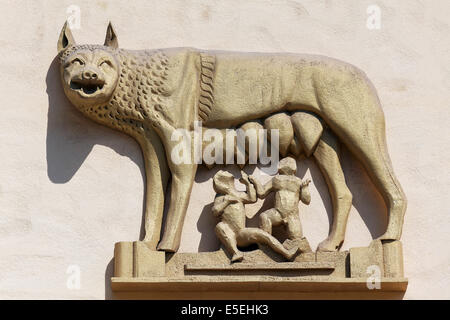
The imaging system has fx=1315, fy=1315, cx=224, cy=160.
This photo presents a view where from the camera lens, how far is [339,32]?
7.16 meters

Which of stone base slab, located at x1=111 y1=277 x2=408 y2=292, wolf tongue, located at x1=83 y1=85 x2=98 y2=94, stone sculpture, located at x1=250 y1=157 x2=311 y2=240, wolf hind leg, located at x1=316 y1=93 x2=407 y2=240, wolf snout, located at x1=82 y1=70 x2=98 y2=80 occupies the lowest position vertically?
stone base slab, located at x1=111 y1=277 x2=408 y2=292

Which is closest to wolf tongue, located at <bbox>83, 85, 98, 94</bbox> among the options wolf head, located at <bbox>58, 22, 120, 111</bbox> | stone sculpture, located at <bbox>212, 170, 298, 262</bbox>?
wolf head, located at <bbox>58, 22, 120, 111</bbox>

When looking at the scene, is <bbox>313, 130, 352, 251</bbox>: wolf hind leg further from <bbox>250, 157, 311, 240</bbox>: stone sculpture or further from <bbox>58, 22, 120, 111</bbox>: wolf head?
<bbox>58, 22, 120, 111</bbox>: wolf head

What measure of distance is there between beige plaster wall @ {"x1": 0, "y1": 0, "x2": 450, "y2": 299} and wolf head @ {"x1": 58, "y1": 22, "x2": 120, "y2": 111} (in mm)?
190

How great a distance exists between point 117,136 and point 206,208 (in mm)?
609

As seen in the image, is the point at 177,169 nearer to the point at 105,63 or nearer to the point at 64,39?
the point at 105,63

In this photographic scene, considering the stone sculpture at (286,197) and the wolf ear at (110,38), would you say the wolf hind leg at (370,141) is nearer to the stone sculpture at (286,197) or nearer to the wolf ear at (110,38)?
the stone sculpture at (286,197)

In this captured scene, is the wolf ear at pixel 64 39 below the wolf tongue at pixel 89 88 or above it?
above

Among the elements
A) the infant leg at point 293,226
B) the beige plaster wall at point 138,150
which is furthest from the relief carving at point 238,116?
the beige plaster wall at point 138,150

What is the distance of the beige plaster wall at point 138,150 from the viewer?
22.0 ft

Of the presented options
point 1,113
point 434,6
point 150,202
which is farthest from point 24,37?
point 434,6

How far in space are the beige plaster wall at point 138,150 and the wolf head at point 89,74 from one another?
7.5 inches

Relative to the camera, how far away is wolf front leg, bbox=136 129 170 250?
6.68 meters

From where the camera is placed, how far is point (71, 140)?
6895mm
